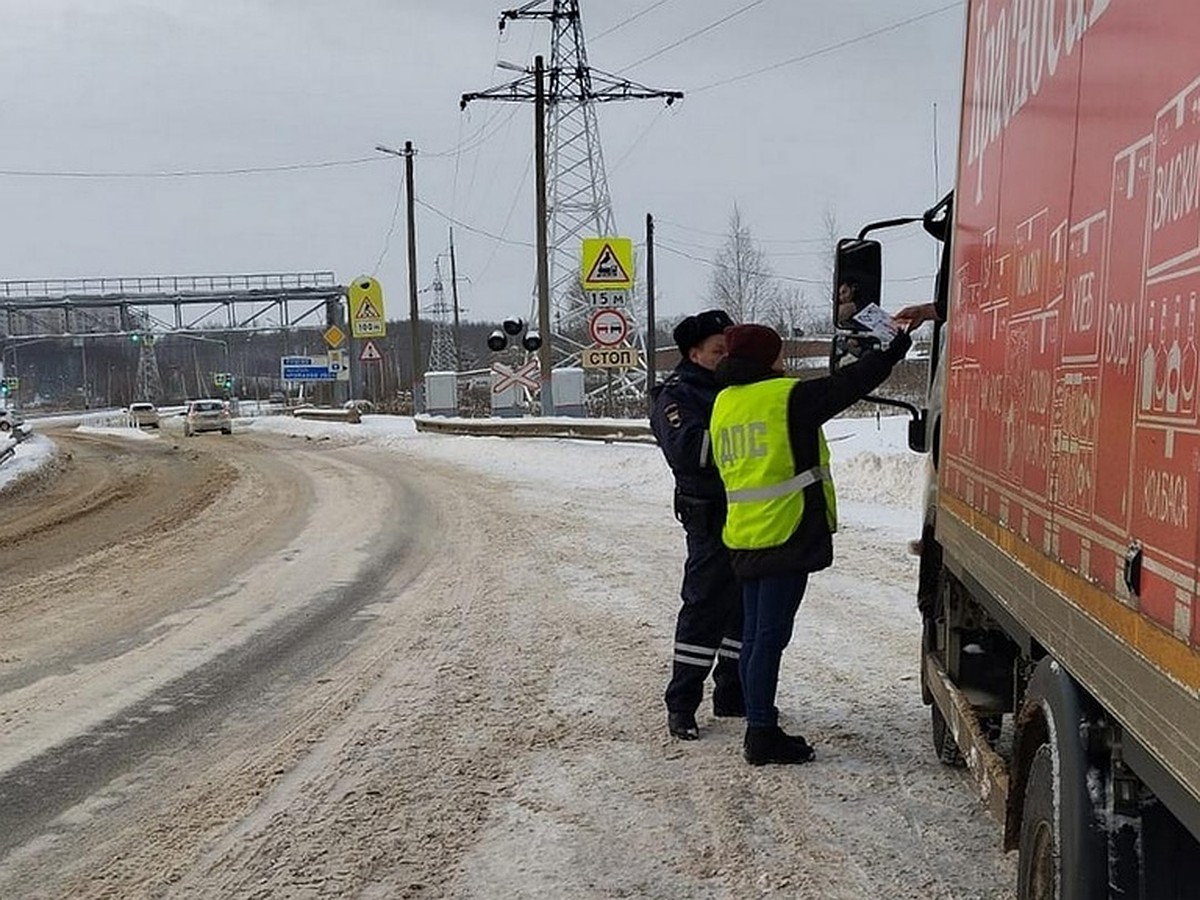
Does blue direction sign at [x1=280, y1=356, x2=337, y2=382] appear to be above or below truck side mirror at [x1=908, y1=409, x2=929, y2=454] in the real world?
below

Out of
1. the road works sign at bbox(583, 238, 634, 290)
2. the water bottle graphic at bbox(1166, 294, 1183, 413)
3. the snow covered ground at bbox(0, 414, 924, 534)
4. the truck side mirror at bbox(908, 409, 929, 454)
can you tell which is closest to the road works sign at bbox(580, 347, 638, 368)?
the road works sign at bbox(583, 238, 634, 290)

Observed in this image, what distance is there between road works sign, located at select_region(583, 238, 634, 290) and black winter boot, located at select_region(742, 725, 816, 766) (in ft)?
47.8

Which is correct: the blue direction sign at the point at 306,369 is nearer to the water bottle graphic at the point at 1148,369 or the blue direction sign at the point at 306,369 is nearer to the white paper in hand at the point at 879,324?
the white paper in hand at the point at 879,324

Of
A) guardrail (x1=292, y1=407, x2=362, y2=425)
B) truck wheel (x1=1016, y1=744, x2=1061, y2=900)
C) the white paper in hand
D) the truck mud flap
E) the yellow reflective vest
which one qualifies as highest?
the white paper in hand

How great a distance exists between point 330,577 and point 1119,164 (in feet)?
29.9

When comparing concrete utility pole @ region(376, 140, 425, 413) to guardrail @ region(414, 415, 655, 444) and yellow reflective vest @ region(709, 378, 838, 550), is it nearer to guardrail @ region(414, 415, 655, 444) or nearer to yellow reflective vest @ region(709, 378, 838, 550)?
guardrail @ region(414, 415, 655, 444)

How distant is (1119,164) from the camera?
2336 mm

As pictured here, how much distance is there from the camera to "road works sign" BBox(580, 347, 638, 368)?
1945 cm

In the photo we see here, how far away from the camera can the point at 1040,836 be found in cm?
285

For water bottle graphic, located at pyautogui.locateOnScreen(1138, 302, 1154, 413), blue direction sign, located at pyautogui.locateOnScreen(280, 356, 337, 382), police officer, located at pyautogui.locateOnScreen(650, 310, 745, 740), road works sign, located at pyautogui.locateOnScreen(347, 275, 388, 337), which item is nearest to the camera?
water bottle graphic, located at pyautogui.locateOnScreen(1138, 302, 1154, 413)

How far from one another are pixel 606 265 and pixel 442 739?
47.6 ft

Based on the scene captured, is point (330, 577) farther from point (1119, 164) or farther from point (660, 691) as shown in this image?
point (1119, 164)

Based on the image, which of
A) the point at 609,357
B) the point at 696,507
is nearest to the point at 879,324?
the point at 696,507

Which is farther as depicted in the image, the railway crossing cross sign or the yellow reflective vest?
the railway crossing cross sign
